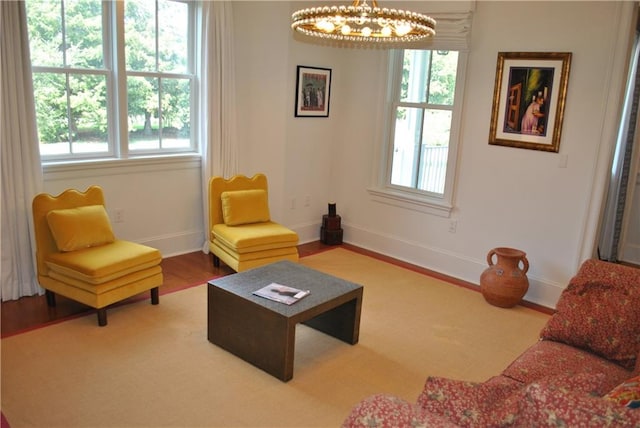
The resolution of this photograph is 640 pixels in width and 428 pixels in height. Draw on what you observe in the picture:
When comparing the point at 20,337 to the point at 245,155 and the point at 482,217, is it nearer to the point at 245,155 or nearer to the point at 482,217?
the point at 245,155

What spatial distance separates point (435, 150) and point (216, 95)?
2.15 m

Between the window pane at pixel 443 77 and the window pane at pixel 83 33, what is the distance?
2961 mm

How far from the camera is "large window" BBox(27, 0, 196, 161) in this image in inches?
160

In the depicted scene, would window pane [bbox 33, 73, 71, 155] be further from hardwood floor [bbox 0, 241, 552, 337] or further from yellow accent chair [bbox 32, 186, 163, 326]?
hardwood floor [bbox 0, 241, 552, 337]

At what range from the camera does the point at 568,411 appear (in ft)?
4.73

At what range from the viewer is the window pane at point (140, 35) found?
4.43m

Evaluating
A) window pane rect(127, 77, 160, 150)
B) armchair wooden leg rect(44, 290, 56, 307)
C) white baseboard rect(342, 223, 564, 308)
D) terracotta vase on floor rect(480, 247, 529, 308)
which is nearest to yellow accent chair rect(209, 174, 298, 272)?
window pane rect(127, 77, 160, 150)

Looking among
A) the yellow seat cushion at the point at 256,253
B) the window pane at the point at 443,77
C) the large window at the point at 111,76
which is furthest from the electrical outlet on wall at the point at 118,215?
the window pane at the point at 443,77

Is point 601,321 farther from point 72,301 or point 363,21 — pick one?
point 72,301

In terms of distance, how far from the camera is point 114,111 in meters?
4.49

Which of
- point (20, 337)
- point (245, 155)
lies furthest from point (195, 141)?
point (20, 337)

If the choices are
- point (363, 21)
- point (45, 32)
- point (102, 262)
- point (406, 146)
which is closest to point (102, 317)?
point (102, 262)

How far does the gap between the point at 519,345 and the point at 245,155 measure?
307 cm

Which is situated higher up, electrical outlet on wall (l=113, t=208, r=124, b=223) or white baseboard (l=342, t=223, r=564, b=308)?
→ electrical outlet on wall (l=113, t=208, r=124, b=223)
